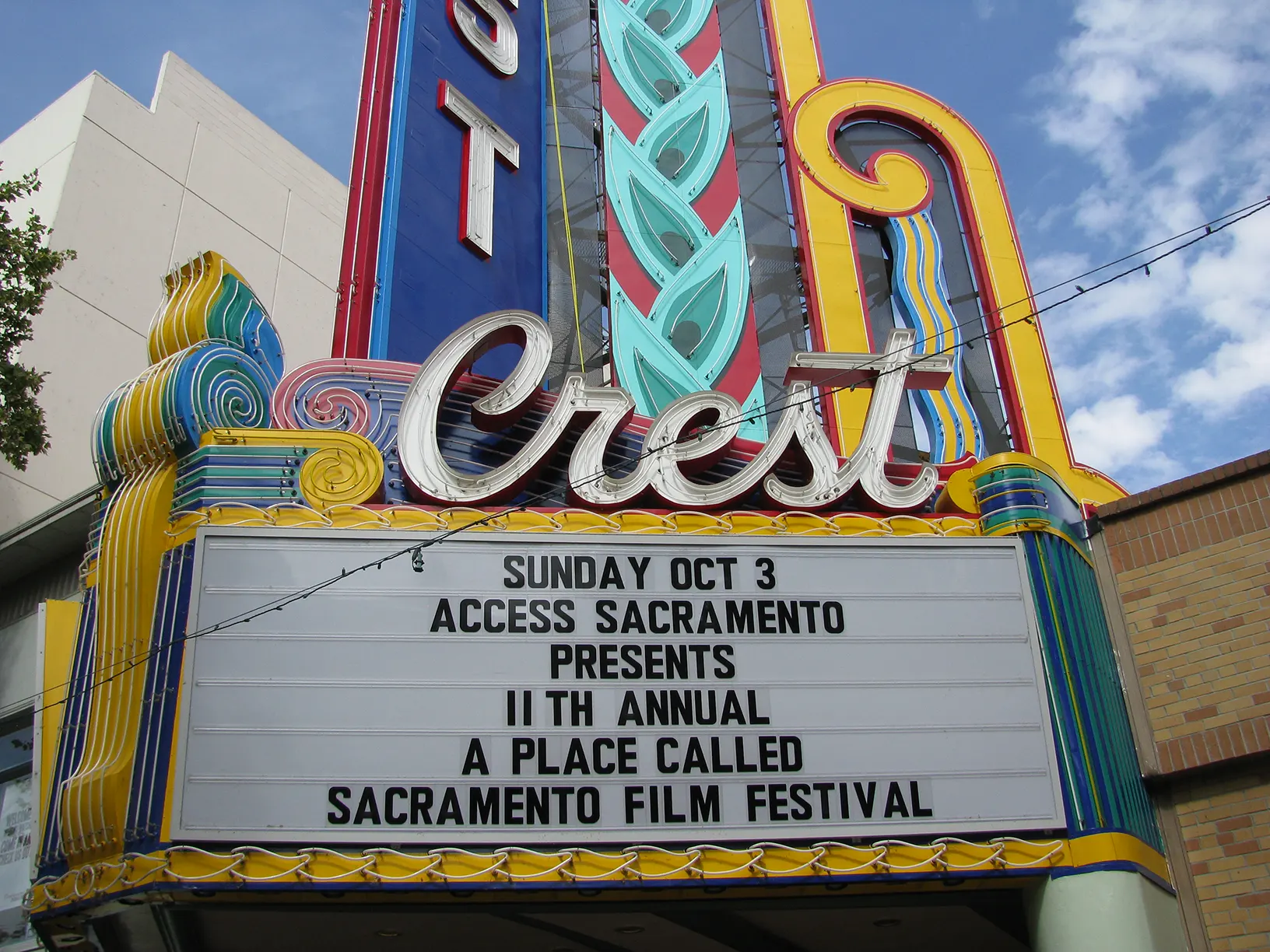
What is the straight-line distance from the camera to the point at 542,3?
1723cm

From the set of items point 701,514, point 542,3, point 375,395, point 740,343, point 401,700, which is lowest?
point 401,700

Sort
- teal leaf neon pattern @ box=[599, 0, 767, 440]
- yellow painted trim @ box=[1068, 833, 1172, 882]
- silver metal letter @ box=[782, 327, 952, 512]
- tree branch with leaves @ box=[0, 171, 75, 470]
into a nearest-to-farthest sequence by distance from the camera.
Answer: yellow painted trim @ box=[1068, 833, 1172, 882]
silver metal letter @ box=[782, 327, 952, 512]
teal leaf neon pattern @ box=[599, 0, 767, 440]
tree branch with leaves @ box=[0, 171, 75, 470]

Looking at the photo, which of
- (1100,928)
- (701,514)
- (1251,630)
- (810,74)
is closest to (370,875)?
(701,514)

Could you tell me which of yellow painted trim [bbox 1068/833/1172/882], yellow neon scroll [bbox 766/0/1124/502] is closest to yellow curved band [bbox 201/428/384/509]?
yellow neon scroll [bbox 766/0/1124/502]

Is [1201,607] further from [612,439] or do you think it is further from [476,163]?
[476,163]

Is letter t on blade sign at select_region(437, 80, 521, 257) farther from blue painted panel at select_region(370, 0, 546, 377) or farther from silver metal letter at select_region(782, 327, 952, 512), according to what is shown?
silver metal letter at select_region(782, 327, 952, 512)

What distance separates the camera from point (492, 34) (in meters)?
16.1

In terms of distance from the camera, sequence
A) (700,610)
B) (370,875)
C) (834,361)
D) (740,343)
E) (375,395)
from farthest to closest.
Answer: (740,343) < (834,361) < (375,395) < (700,610) < (370,875)

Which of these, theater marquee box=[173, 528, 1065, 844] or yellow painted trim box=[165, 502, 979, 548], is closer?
theater marquee box=[173, 528, 1065, 844]

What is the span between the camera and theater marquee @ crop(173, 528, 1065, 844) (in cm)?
875

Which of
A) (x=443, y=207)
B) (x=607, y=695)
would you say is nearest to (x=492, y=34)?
(x=443, y=207)

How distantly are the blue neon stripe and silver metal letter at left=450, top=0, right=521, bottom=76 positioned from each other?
0.70 m

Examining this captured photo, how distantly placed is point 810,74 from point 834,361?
Result: 23.1 feet

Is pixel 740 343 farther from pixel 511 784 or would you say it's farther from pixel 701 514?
pixel 511 784
